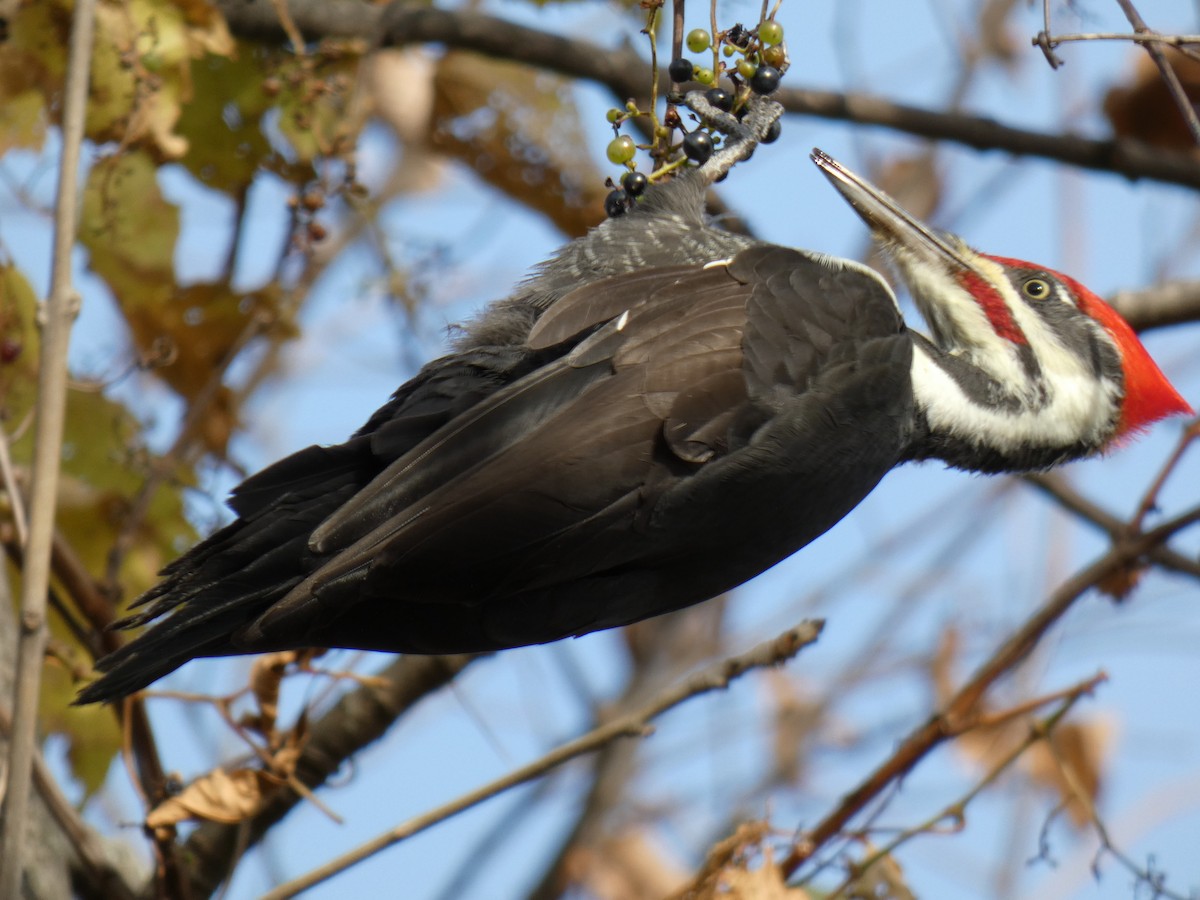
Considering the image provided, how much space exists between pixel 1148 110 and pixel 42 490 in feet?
12.3

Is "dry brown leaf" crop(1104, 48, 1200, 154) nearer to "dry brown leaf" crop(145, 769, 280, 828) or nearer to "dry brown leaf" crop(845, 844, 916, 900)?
"dry brown leaf" crop(845, 844, 916, 900)

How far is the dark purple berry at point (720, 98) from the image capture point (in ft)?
10.4

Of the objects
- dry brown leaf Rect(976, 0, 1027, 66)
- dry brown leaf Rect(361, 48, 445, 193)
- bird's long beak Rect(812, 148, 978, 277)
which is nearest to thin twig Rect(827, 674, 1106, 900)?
bird's long beak Rect(812, 148, 978, 277)

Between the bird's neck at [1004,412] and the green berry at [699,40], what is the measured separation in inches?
34.6

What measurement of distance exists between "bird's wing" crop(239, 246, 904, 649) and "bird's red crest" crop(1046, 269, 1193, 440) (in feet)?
2.57

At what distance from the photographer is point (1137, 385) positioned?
3490 millimetres

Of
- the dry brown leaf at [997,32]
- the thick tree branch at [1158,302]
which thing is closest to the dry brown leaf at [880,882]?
the thick tree branch at [1158,302]

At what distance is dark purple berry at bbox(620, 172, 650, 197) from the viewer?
302cm

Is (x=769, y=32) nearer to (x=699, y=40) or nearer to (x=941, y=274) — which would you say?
(x=699, y=40)

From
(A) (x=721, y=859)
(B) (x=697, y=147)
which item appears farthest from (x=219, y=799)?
(B) (x=697, y=147)

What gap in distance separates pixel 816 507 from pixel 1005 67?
4.15m

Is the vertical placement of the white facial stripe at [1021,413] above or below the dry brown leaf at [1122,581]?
above

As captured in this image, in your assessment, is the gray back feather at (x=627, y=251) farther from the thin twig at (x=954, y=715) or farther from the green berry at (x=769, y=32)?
the thin twig at (x=954, y=715)

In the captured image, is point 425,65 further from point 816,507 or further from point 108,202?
point 816,507
